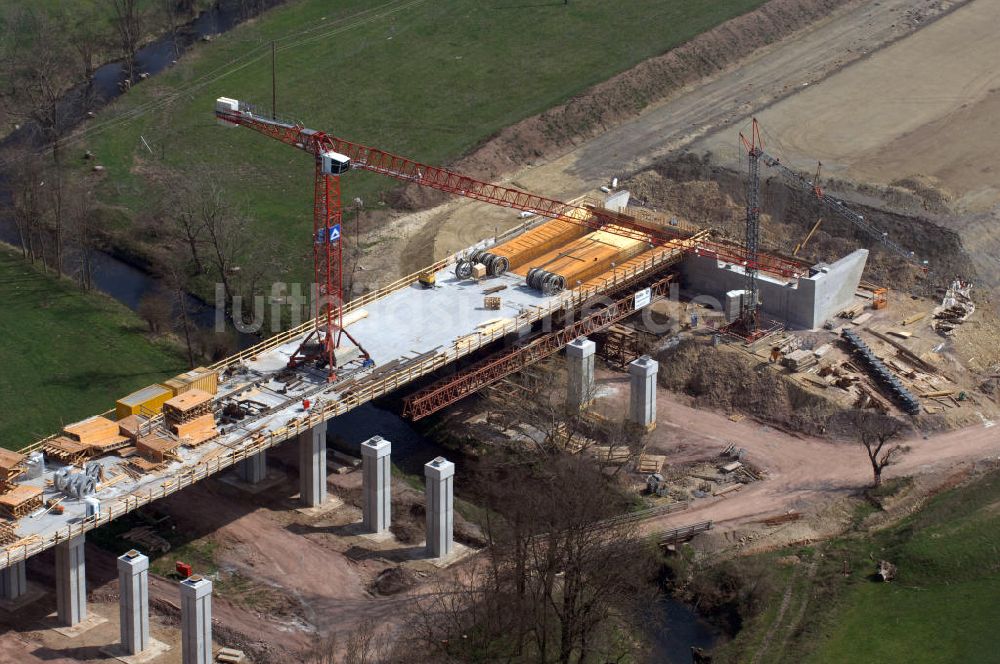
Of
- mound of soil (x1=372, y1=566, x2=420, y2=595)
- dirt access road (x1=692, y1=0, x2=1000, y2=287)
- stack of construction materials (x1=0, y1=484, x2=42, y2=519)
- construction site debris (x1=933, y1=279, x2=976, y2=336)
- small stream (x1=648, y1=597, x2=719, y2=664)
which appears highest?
dirt access road (x1=692, y1=0, x2=1000, y2=287)

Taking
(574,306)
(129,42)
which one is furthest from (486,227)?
(129,42)

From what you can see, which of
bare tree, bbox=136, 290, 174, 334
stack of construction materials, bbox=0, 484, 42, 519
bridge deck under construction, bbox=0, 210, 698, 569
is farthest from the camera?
bare tree, bbox=136, 290, 174, 334

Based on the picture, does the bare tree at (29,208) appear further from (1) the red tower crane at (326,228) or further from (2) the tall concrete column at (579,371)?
(2) the tall concrete column at (579,371)

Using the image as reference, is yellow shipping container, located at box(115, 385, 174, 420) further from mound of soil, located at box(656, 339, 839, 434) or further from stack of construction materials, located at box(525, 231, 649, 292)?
mound of soil, located at box(656, 339, 839, 434)

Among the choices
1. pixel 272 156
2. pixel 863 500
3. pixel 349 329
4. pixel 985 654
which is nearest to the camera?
pixel 985 654

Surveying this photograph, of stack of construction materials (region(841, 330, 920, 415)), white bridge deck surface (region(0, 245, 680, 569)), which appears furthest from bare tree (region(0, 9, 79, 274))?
stack of construction materials (region(841, 330, 920, 415))

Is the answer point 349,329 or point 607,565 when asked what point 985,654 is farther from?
point 349,329
